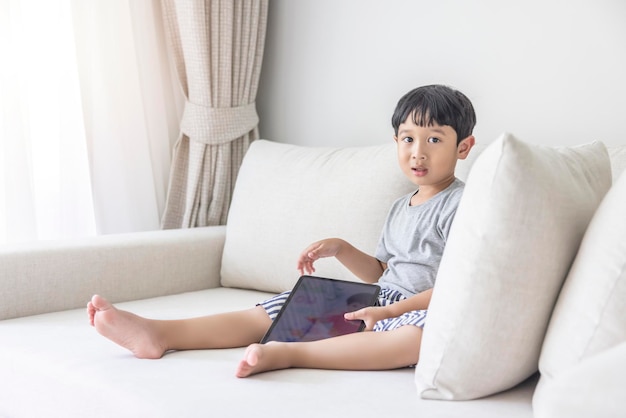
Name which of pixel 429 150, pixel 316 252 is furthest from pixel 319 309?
pixel 429 150

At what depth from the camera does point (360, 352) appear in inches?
53.9

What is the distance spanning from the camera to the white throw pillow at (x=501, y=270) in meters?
1.09

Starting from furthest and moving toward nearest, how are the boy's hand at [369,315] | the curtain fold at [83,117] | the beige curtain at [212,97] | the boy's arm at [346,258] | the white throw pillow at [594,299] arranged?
the beige curtain at [212,97]
the curtain fold at [83,117]
the boy's arm at [346,258]
the boy's hand at [369,315]
the white throw pillow at [594,299]

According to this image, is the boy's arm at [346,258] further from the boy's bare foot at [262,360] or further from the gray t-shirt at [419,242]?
the boy's bare foot at [262,360]

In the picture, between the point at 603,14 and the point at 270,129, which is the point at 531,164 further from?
the point at 270,129

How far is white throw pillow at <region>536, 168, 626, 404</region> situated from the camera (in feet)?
3.38

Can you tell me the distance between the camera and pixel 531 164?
3.62 feet

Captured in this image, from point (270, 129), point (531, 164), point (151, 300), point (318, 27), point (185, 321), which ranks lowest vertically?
point (151, 300)

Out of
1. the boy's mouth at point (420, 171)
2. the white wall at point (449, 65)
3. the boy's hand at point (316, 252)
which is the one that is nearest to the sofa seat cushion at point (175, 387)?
the boy's hand at point (316, 252)

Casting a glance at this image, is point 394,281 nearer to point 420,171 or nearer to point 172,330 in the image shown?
point 420,171

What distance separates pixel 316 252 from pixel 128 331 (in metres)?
0.45

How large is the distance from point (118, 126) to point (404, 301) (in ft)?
4.68

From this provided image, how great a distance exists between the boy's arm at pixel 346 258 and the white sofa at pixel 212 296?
0.15 m

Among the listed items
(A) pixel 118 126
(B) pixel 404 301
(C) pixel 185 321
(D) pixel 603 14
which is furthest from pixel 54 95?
(D) pixel 603 14
